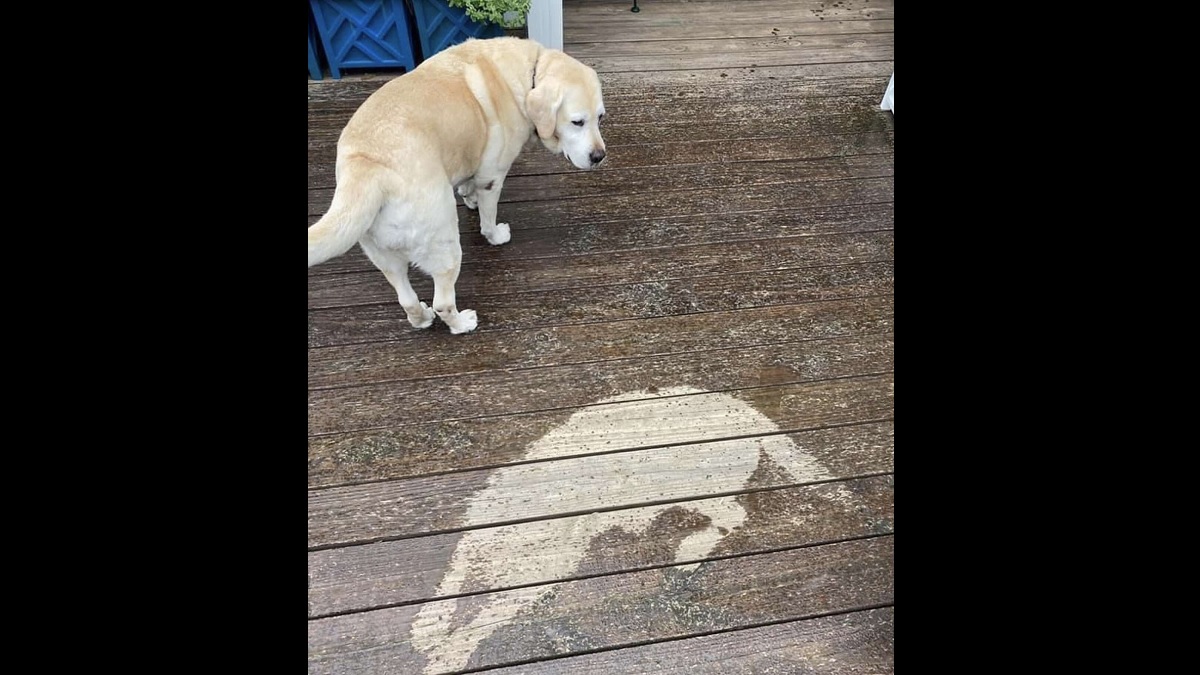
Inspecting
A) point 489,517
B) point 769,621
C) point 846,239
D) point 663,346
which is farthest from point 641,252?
point 769,621

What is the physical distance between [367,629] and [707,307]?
1.28 metres

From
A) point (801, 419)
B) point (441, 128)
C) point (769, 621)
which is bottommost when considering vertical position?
point (769, 621)

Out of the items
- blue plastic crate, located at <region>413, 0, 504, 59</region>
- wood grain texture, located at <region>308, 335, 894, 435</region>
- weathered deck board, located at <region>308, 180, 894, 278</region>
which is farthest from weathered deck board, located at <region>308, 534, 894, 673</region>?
blue plastic crate, located at <region>413, 0, 504, 59</region>

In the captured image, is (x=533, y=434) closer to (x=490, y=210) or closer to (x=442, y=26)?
(x=490, y=210)

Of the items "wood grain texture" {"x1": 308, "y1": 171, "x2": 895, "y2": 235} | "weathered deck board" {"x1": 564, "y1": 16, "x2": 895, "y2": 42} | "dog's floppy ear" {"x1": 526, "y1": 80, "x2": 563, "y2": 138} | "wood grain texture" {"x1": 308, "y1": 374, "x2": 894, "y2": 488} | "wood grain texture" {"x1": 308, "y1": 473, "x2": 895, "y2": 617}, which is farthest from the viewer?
"weathered deck board" {"x1": 564, "y1": 16, "x2": 895, "y2": 42}

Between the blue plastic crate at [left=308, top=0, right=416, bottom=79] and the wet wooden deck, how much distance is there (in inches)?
7.2

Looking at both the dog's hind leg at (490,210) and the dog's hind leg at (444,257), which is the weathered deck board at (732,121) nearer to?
the dog's hind leg at (490,210)

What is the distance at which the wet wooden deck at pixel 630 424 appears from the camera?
1450 millimetres

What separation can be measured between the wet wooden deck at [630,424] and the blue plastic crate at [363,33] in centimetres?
18

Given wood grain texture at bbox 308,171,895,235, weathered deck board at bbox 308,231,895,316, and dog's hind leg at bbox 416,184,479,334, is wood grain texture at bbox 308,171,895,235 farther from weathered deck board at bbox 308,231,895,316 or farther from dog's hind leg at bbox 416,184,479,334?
dog's hind leg at bbox 416,184,479,334

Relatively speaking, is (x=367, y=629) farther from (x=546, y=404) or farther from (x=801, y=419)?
(x=801, y=419)

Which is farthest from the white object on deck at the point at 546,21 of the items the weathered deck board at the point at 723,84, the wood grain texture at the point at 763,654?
the wood grain texture at the point at 763,654

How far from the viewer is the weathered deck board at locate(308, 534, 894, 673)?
4.58 feet

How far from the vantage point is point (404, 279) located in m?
1.91
